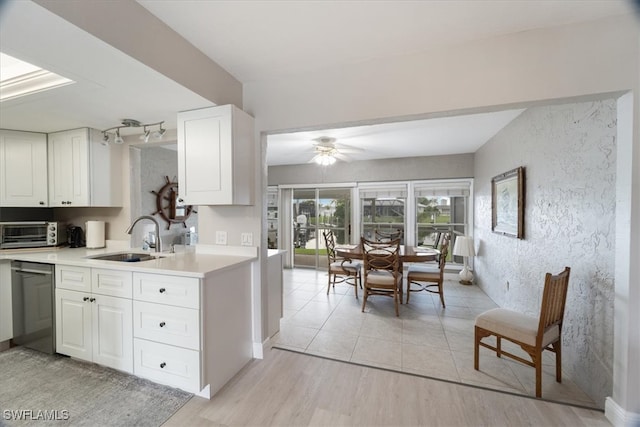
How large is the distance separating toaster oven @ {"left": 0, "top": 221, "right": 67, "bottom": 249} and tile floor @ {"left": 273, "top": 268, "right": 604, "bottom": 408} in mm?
2704

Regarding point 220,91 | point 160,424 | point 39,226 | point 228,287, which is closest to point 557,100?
point 220,91

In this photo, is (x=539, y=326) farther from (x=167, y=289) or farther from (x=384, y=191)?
(x=384, y=191)

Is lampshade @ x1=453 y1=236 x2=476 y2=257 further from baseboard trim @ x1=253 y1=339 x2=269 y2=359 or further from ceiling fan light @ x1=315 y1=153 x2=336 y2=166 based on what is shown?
baseboard trim @ x1=253 y1=339 x2=269 y2=359

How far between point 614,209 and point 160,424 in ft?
10.3

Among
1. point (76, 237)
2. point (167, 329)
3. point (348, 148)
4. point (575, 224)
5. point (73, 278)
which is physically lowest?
point (167, 329)

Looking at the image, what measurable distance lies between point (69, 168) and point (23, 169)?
450 mm

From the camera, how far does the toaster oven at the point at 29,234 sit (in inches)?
100

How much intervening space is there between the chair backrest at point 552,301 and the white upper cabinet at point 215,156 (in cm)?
228

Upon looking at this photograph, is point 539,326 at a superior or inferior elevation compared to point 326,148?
inferior

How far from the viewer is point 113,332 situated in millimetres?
1934

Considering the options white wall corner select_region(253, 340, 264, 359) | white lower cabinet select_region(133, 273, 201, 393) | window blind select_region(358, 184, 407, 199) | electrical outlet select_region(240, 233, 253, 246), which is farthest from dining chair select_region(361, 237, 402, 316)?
white lower cabinet select_region(133, 273, 201, 393)

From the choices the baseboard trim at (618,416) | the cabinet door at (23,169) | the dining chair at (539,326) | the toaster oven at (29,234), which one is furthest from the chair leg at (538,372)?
the cabinet door at (23,169)

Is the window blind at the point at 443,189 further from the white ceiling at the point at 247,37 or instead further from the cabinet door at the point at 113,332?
the cabinet door at the point at 113,332

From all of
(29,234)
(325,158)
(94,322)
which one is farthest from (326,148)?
(29,234)
